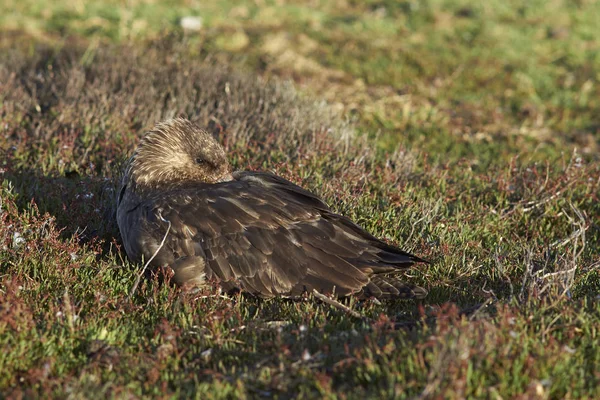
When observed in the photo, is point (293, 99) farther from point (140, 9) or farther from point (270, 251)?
point (140, 9)

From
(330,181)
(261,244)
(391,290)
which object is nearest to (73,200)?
(261,244)

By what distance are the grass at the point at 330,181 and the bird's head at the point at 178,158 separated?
61cm

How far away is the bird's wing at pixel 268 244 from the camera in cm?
499

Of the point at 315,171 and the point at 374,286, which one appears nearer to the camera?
the point at 374,286

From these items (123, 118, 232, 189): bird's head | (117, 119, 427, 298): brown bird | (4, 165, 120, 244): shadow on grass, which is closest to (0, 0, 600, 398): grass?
(4, 165, 120, 244): shadow on grass

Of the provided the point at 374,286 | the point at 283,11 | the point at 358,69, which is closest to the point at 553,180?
the point at 374,286

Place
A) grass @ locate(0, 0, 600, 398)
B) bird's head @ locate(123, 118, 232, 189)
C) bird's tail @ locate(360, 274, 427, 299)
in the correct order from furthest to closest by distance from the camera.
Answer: bird's head @ locate(123, 118, 232, 189) < bird's tail @ locate(360, 274, 427, 299) < grass @ locate(0, 0, 600, 398)

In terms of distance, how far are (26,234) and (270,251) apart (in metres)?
1.90

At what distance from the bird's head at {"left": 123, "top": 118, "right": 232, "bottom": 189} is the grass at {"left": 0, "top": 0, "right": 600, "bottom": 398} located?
2.00 ft

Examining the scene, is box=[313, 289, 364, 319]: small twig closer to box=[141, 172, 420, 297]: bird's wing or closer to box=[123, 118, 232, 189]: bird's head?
box=[141, 172, 420, 297]: bird's wing

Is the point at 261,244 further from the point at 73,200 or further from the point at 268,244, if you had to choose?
the point at 73,200

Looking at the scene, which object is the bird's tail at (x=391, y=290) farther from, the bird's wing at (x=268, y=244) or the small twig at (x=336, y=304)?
the small twig at (x=336, y=304)

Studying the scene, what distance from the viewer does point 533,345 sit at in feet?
13.2

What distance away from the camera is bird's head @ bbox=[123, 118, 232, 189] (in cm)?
583
